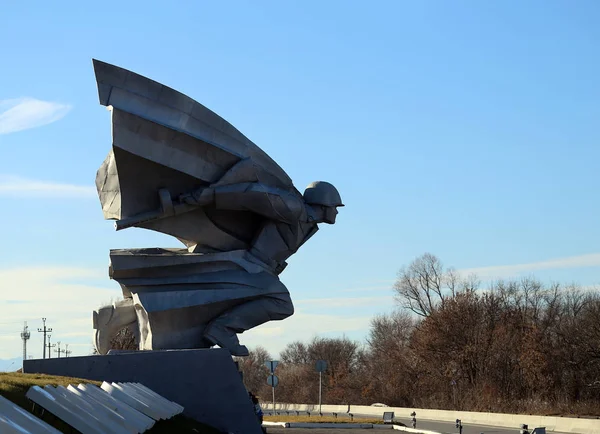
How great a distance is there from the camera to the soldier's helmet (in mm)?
23016

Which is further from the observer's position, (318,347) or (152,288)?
(318,347)

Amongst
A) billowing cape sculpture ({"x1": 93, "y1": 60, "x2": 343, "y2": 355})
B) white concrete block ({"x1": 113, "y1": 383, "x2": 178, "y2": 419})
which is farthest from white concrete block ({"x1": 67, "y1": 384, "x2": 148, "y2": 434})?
billowing cape sculpture ({"x1": 93, "y1": 60, "x2": 343, "y2": 355})

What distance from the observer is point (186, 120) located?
21.1 m

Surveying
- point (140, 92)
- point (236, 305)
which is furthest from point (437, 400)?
point (140, 92)

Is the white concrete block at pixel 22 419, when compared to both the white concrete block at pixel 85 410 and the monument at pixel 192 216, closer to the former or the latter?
the white concrete block at pixel 85 410

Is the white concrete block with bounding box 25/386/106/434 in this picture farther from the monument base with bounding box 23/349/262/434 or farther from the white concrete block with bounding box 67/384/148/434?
the monument base with bounding box 23/349/262/434

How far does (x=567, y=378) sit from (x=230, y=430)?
28270 millimetres

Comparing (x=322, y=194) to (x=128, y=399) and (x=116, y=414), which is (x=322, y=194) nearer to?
(x=128, y=399)

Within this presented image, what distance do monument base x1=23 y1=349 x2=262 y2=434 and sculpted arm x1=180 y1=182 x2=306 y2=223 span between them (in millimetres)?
3679

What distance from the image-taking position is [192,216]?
22.2 metres

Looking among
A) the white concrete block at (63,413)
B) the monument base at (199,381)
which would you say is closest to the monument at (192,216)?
the monument base at (199,381)

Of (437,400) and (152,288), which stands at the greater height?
(152,288)

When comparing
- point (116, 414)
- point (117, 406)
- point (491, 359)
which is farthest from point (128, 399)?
point (491, 359)

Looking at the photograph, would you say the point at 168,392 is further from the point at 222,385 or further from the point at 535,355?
the point at 535,355
